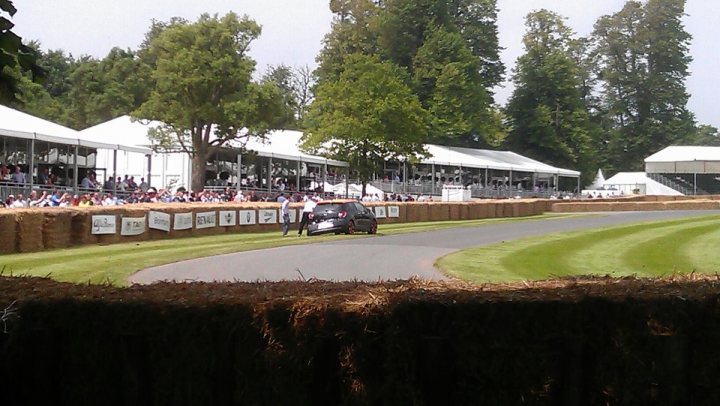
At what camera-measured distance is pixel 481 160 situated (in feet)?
252

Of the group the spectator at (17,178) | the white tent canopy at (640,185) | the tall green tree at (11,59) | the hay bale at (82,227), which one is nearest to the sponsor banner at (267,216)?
the spectator at (17,178)

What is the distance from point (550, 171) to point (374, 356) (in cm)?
8039

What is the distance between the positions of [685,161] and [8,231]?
8822cm

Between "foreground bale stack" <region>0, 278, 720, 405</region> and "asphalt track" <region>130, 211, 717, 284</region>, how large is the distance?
8103 millimetres

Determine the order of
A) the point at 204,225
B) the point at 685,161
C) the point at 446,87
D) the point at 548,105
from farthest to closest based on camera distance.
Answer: the point at 548,105 → the point at 685,161 → the point at 446,87 → the point at 204,225

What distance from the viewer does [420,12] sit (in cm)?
9806

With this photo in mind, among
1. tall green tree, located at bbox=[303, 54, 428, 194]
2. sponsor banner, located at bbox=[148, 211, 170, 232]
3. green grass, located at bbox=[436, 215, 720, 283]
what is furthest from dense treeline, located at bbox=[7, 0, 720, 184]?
green grass, located at bbox=[436, 215, 720, 283]

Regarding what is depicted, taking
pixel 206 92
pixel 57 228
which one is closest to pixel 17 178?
pixel 57 228

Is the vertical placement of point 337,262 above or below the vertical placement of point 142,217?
below

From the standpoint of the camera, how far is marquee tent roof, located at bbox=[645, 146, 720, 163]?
9650 centimetres

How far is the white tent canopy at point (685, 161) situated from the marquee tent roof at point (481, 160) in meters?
17.0

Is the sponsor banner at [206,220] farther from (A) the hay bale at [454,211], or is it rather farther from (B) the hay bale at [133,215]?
(A) the hay bale at [454,211]

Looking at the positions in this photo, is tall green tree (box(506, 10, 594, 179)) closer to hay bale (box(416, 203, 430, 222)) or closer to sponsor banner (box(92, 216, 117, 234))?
hay bale (box(416, 203, 430, 222))

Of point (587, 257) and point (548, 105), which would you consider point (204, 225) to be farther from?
point (548, 105)
